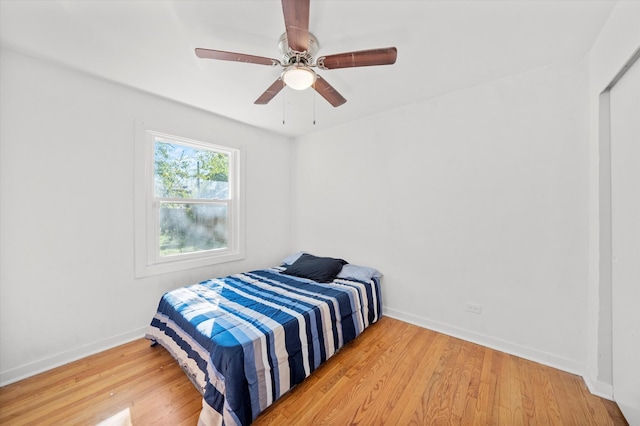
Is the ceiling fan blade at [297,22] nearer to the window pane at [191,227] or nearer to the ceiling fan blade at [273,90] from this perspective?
the ceiling fan blade at [273,90]

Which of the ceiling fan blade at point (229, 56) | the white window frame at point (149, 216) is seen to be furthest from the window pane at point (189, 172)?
the ceiling fan blade at point (229, 56)

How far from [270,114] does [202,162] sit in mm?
1019

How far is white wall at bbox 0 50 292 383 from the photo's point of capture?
1.84m

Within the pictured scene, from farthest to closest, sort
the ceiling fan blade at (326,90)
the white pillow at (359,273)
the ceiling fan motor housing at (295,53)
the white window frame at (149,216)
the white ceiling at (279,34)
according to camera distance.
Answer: the white pillow at (359,273), the white window frame at (149,216), the ceiling fan blade at (326,90), the ceiling fan motor housing at (295,53), the white ceiling at (279,34)

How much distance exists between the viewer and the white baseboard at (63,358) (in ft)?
5.93

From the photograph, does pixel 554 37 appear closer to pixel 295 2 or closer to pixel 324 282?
pixel 295 2

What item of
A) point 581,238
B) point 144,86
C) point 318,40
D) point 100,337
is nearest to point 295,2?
point 318,40

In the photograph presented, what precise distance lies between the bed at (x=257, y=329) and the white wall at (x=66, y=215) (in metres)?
0.48

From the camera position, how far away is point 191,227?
2900 mm

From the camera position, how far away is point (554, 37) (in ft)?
5.53

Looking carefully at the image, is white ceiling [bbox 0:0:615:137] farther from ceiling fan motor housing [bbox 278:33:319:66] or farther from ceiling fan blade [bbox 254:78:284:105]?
ceiling fan blade [bbox 254:78:284:105]

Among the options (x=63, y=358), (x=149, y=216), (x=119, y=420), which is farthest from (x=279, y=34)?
(x=63, y=358)

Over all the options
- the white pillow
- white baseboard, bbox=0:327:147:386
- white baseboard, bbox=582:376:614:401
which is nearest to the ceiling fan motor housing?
the white pillow

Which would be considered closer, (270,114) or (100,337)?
(100,337)
